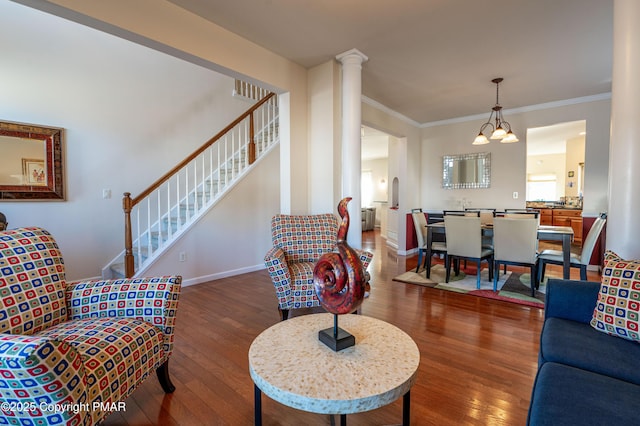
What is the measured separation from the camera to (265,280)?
398cm

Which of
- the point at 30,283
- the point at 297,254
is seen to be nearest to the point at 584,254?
the point at 297,254

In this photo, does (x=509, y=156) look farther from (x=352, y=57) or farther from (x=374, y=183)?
(x=374, y=183)

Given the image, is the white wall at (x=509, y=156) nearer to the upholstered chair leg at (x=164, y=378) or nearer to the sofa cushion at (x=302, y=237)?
the sofa cushion at (x=302, y=237)

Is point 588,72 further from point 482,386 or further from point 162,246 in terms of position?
point 162,246

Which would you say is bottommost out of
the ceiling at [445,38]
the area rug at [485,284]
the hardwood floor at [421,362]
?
the hardwood floor at [421,362]

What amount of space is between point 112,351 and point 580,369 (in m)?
1.90

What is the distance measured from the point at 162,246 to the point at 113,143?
5.04 feet

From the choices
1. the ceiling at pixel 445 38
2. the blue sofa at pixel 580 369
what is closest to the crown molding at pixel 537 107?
the ceiling at pixel 445 38

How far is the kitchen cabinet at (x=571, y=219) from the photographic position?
22.0ft

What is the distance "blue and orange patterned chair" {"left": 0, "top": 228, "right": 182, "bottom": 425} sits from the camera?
888 millimetres

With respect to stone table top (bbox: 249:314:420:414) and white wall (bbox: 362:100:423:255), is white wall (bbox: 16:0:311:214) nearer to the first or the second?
white wall (bbox: 362:100:423:255)

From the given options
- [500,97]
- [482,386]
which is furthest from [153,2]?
[500,97]

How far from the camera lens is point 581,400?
3.18 ft

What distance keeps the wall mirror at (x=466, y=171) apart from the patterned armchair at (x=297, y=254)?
3.63 metres
